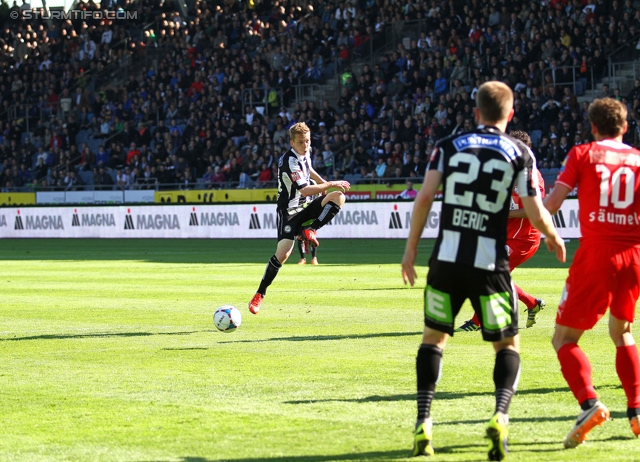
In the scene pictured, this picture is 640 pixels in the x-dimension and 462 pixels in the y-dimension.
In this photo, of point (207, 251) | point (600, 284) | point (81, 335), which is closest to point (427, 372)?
point (600, 284)

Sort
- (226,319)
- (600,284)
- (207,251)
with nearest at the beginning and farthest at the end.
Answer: (600,284), (226,319), (207,251)

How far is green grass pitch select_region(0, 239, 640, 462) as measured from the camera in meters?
6.31

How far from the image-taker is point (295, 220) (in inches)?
547

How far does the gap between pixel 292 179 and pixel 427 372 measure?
7819 mm

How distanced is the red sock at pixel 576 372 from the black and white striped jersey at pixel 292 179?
7505 mm

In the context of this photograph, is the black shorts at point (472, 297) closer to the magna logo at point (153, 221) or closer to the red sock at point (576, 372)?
the red sock at point (576, 372)

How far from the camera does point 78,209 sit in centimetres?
3634

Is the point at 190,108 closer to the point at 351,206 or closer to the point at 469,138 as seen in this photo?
the point at 351,206

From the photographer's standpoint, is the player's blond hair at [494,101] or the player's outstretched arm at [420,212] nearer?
the player's outstretched arm at [420,212]

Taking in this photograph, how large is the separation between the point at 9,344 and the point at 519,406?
19.6ft

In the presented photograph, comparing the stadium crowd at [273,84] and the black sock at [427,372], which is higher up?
the black sock at [427,372]

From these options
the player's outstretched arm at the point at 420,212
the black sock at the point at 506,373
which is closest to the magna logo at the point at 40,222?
the player's outstretched arm at the point at 420,212

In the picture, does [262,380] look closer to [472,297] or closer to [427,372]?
[427,372]

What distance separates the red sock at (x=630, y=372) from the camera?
636 centimetres
